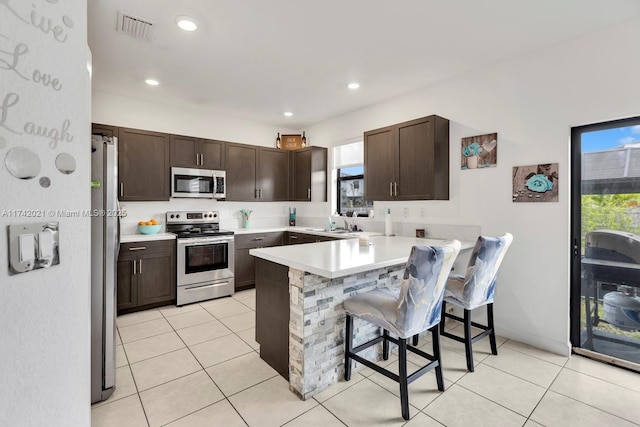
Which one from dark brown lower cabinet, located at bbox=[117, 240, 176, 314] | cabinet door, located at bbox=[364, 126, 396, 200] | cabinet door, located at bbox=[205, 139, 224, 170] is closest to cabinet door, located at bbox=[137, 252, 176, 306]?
dark brown lower cabinet, located at bbox=[117, 240, 176, 314]

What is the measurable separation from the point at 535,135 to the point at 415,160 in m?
1.10

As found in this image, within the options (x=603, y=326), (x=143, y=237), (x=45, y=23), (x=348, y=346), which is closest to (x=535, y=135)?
(x=603, y=326)

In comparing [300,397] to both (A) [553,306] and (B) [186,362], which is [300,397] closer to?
(B) [186,362]

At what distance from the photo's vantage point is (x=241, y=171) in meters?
4.83

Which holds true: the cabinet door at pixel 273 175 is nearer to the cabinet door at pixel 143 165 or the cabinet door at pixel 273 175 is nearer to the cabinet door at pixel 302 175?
the cabinet door at pixel 302 175

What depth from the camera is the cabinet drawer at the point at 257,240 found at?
4.49m

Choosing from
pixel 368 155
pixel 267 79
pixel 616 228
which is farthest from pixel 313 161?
pixel 616 228

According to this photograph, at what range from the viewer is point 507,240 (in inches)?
97.3

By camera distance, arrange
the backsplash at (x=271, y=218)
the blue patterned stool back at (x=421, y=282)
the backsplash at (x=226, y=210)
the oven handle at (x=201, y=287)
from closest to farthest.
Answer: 1. the blue patterned stool back at (x=421, y=282)
2. the backsplash at (x=271, y=218)
3. the oven handle at (x=201, y=287)
4. the backsplash at (x=226, y=210)

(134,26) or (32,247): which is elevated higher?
(134,26)

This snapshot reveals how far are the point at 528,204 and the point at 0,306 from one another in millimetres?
3484

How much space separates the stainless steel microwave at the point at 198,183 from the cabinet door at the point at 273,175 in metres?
0.65

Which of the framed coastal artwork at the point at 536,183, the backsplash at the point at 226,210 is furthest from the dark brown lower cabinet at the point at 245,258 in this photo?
the framed coastal artwork at the point at 536,183

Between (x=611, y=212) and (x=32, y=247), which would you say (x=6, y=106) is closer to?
(x=32, y=247)
